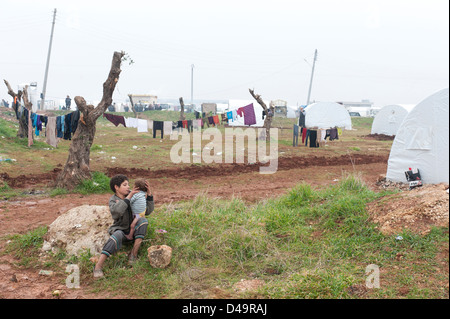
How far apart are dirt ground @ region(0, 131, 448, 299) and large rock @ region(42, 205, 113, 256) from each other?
45cm

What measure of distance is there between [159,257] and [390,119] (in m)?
23.9

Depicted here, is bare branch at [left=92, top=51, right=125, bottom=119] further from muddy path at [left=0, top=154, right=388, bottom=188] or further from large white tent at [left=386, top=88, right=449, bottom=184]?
large white tent at [left=386, top=88, right=449, bottom=184]

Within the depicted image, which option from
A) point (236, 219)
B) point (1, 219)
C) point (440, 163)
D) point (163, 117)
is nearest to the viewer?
point (236, 219)

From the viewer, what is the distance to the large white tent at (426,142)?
7.41 meters

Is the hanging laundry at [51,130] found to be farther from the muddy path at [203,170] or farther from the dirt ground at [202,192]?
the dirt ground at [202,192]

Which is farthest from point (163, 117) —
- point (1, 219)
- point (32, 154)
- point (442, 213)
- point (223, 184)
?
point (442, 213)

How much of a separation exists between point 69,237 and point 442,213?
4.72 metres

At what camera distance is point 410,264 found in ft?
12.4

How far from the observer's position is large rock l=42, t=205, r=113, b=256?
14.8 ft

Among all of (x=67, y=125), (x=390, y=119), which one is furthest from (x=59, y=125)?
(x=390, y=119)

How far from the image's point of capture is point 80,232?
4637 millimetres

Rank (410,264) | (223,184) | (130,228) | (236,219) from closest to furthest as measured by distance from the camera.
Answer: (410,264) → (130,228) → (236,219) → (223,184)
